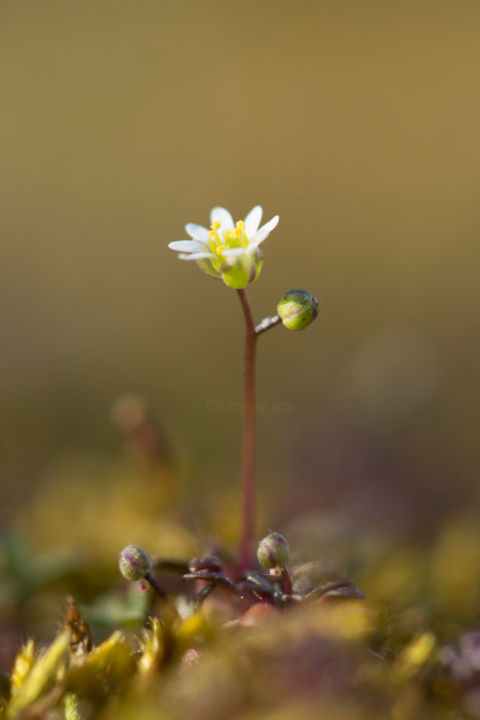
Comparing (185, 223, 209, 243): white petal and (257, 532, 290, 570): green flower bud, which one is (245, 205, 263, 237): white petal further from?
(257, 532, 290, 570): green flower bud

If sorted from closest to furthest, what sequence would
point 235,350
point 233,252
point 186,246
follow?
point 233,252 → point 186,246 → point 235,350

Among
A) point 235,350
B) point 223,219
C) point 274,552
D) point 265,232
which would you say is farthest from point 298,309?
point 235,350

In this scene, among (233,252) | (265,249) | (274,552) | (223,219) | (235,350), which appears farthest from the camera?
(265,249)

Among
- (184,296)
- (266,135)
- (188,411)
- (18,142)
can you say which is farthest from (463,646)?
(18,142)

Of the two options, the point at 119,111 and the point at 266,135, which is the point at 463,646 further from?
the point at 119,111

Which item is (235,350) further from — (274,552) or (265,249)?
(274,552)

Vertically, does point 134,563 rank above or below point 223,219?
below

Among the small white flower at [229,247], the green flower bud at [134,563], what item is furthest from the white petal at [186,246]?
the green flower bud at [134,563]
